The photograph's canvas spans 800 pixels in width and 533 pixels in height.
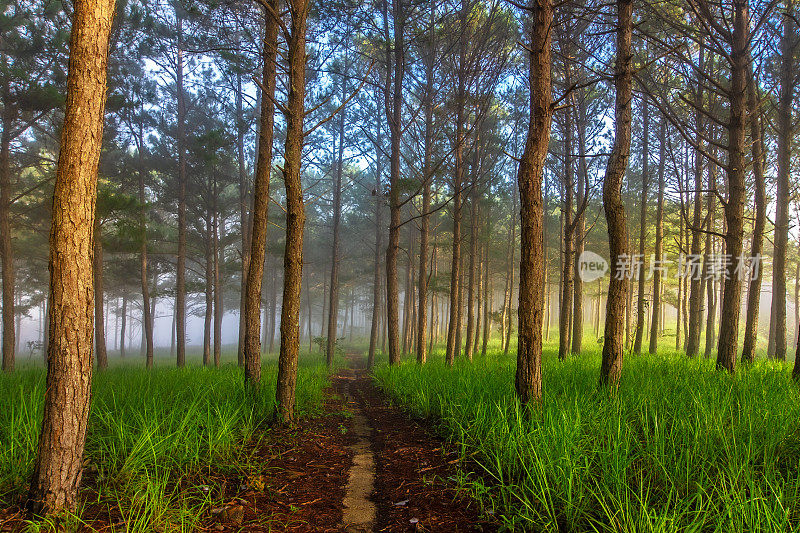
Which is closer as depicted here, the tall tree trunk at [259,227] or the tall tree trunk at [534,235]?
the tall tree trunk at [534,235]

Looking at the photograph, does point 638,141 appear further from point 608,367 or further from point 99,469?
point 99,469

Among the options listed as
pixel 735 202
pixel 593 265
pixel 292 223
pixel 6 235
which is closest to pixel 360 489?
pixel 292 223

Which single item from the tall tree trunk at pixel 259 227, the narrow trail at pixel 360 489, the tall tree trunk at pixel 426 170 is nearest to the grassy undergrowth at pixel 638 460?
the narrow trail at pixel 360 489

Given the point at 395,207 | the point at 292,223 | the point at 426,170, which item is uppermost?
the point at 426,170

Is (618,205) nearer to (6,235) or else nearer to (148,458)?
(148,458)

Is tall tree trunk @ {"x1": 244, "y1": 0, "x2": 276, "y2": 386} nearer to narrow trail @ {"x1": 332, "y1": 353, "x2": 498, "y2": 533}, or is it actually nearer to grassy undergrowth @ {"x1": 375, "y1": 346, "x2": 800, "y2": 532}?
narrow trail @ {"x1": 332, "y1": 353, "x2": 498, "y2": 533}

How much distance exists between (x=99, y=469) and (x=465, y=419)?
10.8 ft

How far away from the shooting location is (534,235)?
4391 mm

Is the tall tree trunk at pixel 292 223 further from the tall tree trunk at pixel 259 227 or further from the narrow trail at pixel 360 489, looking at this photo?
the tall tree trunk at pixel 259 227

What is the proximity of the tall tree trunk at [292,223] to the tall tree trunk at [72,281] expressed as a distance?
233 centimetres
